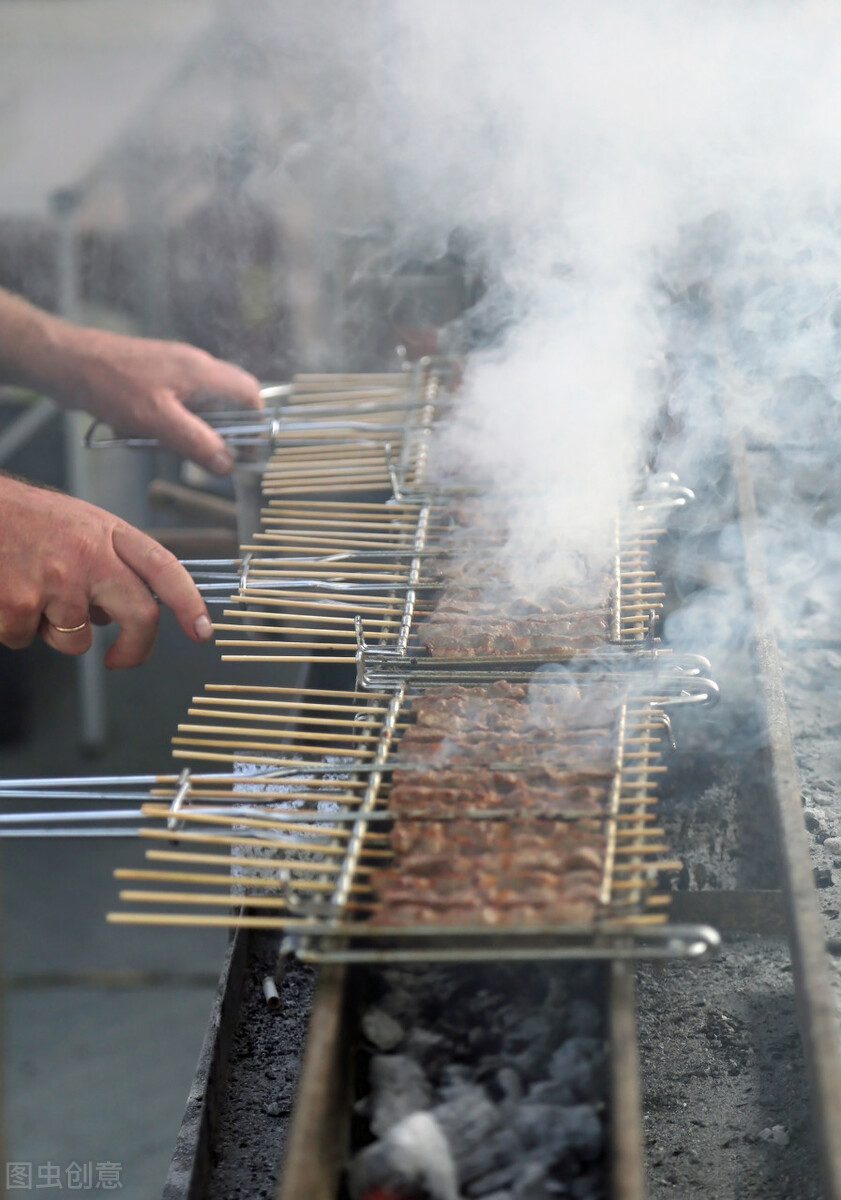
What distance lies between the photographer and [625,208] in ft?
18.9

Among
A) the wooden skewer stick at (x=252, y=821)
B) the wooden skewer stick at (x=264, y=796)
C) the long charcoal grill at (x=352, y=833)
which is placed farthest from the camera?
the wooden skewer stick at (x=264, y=796)

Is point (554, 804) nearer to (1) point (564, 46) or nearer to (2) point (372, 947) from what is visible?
(2) point (372, 947)

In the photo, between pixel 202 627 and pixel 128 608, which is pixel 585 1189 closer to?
pixel 202 627

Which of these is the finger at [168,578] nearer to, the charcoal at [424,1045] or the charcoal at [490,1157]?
the charcoal at [424,1045]

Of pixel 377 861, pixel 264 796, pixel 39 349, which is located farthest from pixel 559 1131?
pixel 39 349

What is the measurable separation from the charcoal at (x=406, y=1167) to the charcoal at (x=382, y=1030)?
227mm

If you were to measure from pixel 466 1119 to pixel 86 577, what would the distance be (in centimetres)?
193

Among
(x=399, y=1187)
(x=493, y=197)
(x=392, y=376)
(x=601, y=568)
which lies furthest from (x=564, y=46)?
(x=399, y=1187)

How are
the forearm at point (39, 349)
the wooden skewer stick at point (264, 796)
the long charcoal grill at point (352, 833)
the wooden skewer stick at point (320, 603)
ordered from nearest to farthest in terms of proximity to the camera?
the long charcoal grill at point (352, 833) < the wooden skewer stick at point (264, 796) < the wooden skewer stick at point (320, 603) < the forearm at point (39, 349)

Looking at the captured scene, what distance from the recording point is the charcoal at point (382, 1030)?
2316 millimetres

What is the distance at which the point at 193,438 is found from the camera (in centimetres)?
454

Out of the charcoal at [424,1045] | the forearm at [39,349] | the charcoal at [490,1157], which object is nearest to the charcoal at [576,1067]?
the charcoal at [490,1157]

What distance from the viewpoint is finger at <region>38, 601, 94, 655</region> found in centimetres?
336

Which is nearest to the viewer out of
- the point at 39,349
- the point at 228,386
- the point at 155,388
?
the point at 155,388
